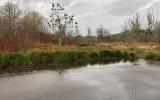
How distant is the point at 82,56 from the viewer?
27.2m

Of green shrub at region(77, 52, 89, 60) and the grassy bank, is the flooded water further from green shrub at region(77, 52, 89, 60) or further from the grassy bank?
green shrub at region(77, 52, 89, 60)

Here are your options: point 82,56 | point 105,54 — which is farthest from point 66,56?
point 105,54

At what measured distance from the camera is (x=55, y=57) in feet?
81.0

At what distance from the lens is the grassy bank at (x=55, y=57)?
22109 millimetres

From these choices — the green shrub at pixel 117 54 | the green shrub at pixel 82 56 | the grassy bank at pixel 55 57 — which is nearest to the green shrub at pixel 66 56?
the grassy bank at pixel 55 57

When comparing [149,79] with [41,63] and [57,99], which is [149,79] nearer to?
[57,99]

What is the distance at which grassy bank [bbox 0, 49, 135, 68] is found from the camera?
22.1m

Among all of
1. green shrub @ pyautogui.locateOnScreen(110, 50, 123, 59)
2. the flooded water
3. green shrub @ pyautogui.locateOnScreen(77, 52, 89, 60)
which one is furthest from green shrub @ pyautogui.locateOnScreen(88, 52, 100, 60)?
the flooded water

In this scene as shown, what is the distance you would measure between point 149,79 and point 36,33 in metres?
26.7

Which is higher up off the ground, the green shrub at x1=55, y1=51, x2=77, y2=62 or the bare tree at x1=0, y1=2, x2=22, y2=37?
the bare tree at x1=0, y1=2, x2=22, y2=37

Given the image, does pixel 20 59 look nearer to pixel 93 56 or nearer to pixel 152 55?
pixel 93 56

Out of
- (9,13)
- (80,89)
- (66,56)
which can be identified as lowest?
(80,89)

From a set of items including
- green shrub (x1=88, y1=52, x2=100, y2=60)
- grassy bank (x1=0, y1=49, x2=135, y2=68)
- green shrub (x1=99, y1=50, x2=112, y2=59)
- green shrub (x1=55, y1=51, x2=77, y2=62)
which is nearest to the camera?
grassy bank (x1=0, y1=49, x2=135, y2=68)

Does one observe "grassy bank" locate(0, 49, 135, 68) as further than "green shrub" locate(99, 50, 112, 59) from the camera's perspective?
No
